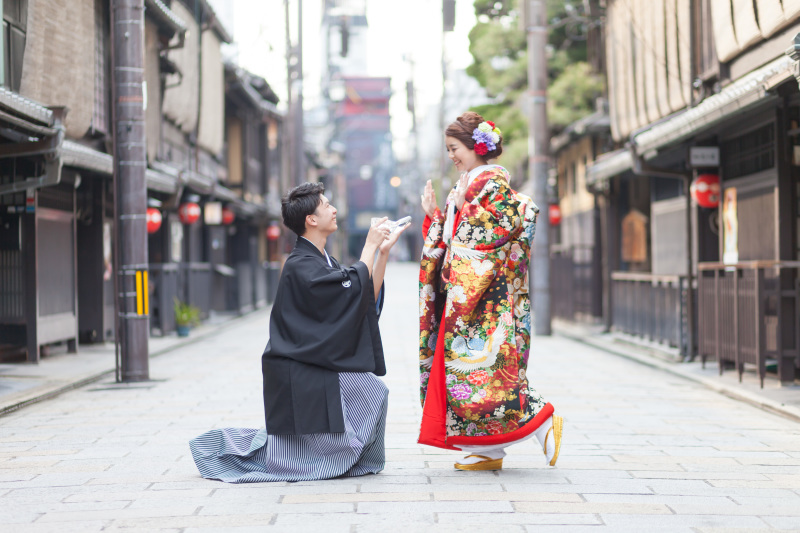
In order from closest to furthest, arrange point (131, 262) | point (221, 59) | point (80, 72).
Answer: point (131, 262)
point (80, 72)
point (221, 59)

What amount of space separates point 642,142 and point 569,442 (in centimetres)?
720

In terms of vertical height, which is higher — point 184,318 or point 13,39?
point 13,39

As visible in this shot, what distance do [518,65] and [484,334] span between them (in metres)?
19.9

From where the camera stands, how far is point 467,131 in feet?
19.9

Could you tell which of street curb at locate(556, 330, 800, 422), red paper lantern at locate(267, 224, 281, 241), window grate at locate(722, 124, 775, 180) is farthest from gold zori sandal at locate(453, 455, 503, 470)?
red paper lantern at locate(267, 224, 281, 241)

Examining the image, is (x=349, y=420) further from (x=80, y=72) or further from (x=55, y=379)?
(x=80, y=72)

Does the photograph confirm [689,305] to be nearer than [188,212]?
Yes

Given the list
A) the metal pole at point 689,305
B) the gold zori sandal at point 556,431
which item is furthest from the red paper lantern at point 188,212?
the gold zori sandal at point 556,431

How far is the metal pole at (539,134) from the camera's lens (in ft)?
61.1

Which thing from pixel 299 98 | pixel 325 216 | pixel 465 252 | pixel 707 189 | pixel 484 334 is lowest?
pixel 484 334

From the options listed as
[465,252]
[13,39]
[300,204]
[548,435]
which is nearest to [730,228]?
[548,435]

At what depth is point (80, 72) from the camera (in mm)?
14438

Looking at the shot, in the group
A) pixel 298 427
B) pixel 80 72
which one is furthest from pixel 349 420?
pixel 80 72

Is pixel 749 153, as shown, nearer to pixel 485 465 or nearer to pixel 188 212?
pixel 485 465
